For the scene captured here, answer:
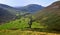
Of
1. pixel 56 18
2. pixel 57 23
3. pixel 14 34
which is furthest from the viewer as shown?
pixel 56 18

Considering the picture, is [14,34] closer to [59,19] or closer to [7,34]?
[7,34]

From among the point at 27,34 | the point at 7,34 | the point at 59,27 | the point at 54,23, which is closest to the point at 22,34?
the point at 27,34

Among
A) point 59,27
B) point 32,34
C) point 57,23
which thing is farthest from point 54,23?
point 32,34

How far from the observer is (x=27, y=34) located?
1748 inches

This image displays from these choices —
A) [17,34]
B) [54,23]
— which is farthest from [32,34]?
[54,23]

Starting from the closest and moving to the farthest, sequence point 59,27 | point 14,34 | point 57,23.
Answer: point 14,34
point 59,27
point 57,23

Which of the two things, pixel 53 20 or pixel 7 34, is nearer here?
pixel 7 34

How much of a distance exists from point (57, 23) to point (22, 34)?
41.8 m

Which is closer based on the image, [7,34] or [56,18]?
[7,34]

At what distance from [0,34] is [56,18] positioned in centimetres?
4980

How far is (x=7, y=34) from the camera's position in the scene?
1790 inches

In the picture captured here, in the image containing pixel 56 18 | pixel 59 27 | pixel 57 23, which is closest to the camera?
pixel 59 27

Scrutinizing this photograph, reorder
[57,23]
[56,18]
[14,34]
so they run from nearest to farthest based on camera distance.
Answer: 1. [14,34]
2. [57,23]
3. [56,18]

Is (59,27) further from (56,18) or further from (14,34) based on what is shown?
(14,34)
